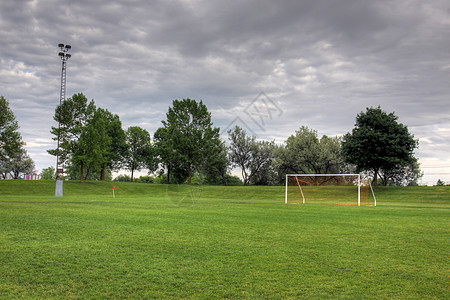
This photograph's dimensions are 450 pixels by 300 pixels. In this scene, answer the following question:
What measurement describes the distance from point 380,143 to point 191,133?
30.5 m

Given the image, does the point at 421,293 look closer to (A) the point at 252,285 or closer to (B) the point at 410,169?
(A) the point at 252,285

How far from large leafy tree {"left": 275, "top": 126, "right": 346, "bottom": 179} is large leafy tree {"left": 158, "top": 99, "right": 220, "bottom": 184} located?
1379 cm

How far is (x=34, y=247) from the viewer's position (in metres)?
6.36

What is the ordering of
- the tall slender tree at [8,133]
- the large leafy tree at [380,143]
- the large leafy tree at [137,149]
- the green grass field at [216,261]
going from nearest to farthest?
the green grass field at [216,261] → the large leafy tree at [380,143] → the tall slender tree at [8,133] → the large leafy tree at [137,149]

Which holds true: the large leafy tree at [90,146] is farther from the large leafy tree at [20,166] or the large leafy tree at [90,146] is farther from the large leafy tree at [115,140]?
the large leafy tree at [20,166]

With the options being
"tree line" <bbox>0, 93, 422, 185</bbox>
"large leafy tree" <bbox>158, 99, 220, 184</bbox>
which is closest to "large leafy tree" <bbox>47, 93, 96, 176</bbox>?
"tree line" <bbox>0, 93, 422, 185</bbox>

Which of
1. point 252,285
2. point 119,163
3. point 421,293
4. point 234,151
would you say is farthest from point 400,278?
point 119,163

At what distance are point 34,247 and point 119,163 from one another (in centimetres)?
6624

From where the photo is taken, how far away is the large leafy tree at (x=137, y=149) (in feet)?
231

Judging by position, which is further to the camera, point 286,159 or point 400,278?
point 286,159

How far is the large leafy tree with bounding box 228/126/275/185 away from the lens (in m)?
69.1

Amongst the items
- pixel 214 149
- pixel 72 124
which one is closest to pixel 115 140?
pixel 72 124

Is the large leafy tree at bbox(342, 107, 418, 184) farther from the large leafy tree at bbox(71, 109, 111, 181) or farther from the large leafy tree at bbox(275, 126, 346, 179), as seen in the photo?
the large leafy tree at bbox(71, 109, 111, 181)

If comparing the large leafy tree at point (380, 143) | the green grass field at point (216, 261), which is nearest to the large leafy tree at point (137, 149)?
the large leafy tree at point (380, 143)
